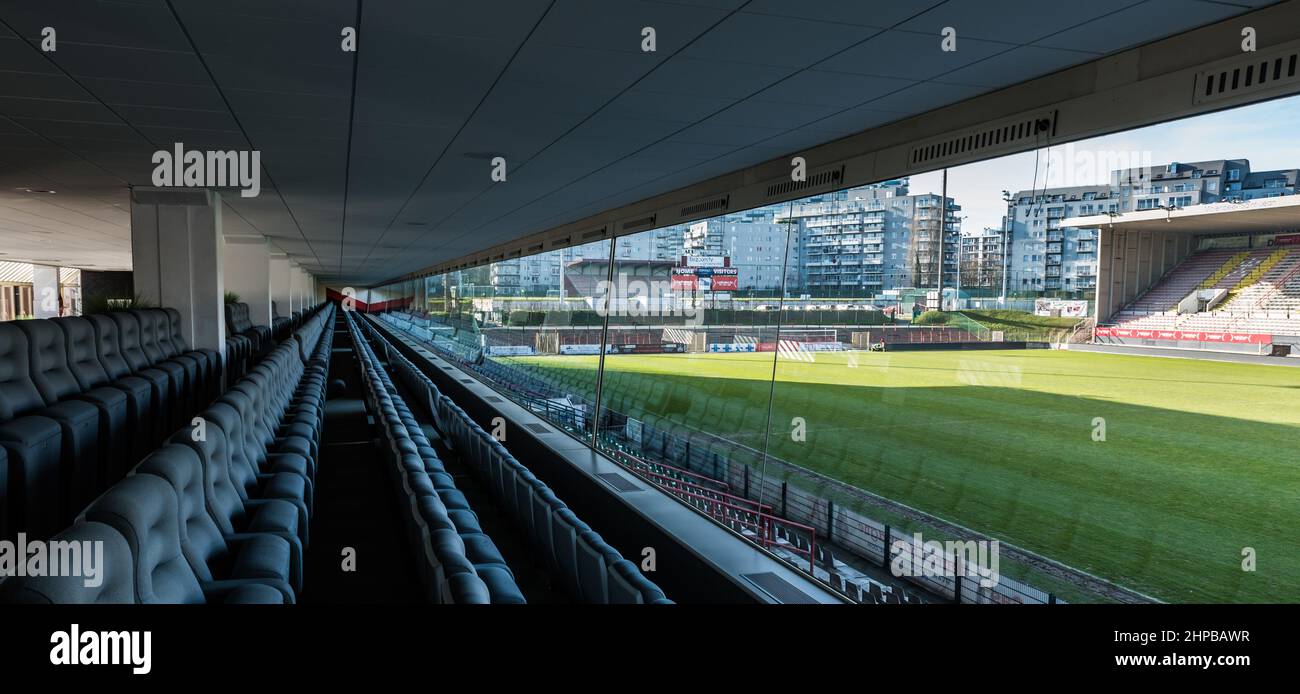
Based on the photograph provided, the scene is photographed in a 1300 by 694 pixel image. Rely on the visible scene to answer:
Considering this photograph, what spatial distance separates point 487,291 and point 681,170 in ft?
36.3

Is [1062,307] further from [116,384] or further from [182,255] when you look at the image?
[182,255]

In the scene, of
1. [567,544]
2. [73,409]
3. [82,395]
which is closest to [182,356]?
[82,395]

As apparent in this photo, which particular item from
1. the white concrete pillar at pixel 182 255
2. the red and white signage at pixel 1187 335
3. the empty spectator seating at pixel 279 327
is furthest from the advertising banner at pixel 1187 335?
the empty spectator seating at pixel 279 327

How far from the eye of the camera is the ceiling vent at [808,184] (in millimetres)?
4289

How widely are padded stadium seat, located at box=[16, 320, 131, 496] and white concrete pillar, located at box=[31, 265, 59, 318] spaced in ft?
105

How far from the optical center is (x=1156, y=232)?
4.52 m

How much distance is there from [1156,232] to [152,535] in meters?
5.26

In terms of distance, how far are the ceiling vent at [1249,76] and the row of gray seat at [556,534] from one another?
7.75ft

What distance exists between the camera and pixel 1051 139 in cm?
287
